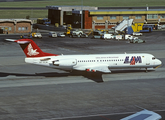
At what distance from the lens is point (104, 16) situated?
447 ft

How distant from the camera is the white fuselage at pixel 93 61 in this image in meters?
51.7

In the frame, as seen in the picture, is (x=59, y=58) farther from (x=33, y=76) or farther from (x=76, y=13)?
(x=76, y=13)

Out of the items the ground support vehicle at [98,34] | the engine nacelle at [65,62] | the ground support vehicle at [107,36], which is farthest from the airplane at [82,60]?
the ground support vehicle at [98,34]

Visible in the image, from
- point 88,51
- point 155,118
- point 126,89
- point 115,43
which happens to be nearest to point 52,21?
point 115,43

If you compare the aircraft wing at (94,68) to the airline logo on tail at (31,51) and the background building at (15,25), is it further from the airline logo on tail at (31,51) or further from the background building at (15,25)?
the background building at (15,25)

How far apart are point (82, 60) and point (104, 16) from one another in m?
85.7

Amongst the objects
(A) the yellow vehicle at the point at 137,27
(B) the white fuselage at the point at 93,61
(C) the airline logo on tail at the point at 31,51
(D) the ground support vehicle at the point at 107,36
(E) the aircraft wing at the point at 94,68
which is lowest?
(E) the aircraft wing at the point at 94,68

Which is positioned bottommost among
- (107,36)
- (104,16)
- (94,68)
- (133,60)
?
(94,68)

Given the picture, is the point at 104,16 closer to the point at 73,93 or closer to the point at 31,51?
the point at 31,51

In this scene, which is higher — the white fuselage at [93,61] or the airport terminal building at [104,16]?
the airport terminal building at [104,16]

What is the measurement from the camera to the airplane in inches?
2031

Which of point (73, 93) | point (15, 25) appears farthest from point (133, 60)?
point (15, 25)

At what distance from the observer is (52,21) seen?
15438 cm

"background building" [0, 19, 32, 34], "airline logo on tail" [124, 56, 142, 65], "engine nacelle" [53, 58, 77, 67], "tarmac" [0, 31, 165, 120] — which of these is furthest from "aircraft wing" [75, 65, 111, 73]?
"background building" [0, 19, 32, 34]
